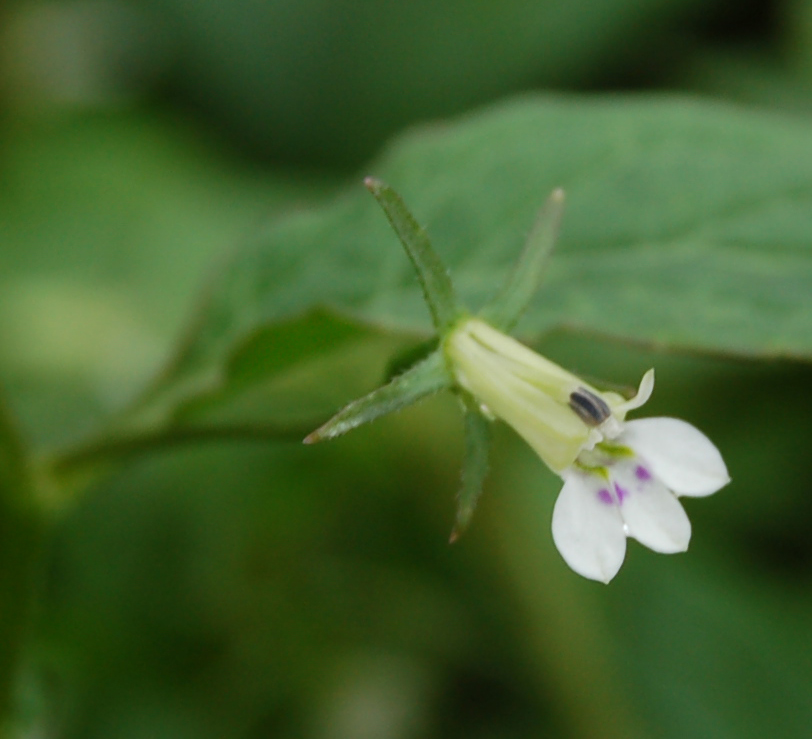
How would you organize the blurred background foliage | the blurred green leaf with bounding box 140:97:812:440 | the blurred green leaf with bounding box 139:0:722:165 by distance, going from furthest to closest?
the blurred green leaf with bounding box 139:0:722:165
the blurred background foliage
the blurred green leaf with bounding box 140:97:812:440

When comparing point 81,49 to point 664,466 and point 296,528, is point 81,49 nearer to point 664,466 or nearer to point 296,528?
point 296,528

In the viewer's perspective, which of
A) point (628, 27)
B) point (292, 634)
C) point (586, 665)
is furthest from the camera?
point (628, 27)

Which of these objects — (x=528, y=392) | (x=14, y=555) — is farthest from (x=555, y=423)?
(x=14, y=555)

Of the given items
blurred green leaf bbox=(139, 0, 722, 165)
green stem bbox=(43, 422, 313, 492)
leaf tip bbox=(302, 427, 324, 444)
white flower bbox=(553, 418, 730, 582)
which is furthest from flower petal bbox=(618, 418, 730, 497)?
blurred green leaf bbox=(139, 0, 722, 165)

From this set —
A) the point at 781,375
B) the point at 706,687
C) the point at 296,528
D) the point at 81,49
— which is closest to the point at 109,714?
the point at 296,528

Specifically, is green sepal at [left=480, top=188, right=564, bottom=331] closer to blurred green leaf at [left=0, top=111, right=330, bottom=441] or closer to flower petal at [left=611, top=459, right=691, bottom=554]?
flower petal at [left=611, top=459, right=691, bottom=554]

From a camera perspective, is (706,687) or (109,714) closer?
(109,714)
